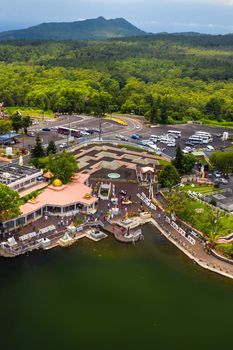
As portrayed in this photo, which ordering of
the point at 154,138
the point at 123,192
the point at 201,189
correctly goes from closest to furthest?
the point at 123,192, the point at 201,189, the point at 154,138

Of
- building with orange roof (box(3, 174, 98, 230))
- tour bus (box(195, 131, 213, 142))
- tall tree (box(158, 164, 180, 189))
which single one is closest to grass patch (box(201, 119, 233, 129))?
tour bus (box(195, 131, 213, 142))

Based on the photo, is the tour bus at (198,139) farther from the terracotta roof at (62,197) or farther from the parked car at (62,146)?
the terracotta roof at (62,197)

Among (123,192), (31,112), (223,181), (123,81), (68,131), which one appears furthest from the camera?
(123,81)

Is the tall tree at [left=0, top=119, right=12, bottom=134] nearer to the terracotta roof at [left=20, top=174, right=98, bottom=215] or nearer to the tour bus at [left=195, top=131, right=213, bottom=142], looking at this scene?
the terracotta roof at [left=20, top=174, right=98, bottom=215]

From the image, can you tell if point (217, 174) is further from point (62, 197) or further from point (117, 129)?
point (117, 129)

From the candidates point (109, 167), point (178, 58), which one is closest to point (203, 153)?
point (109, 167)

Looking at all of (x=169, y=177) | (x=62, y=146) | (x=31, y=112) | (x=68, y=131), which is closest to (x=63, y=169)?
(x=169, y=177)

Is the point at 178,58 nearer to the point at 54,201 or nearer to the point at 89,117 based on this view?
the point at 89,117
